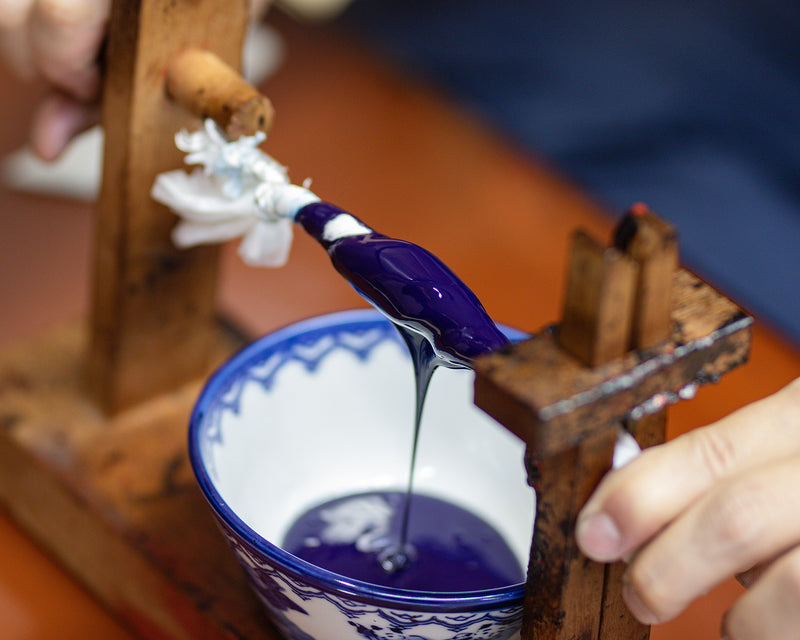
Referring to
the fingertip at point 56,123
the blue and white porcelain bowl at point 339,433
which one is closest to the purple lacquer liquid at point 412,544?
the blue and white porcelain bowl at point 339,433

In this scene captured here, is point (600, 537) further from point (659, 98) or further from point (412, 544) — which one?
point (659, 98)

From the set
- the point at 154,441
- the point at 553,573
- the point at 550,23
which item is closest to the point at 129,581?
the point at 154,441

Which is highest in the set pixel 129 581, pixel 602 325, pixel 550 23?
pixel 602 325

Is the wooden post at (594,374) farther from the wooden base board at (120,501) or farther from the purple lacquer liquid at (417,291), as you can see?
the wooden base board at (120,501)

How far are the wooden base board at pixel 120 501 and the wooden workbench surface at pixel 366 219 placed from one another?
0.06ft

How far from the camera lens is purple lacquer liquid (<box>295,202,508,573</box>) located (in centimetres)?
35

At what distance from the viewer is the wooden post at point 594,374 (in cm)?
28

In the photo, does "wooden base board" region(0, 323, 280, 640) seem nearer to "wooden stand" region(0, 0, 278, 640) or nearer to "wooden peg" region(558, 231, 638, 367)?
"wooden stand" region(0, 0, 278, 640)

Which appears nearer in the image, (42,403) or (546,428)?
(546,428)

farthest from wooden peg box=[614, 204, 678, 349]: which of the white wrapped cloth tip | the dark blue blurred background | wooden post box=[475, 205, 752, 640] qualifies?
the dark blue blurred background

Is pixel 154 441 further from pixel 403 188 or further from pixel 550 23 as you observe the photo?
pixel 550 23

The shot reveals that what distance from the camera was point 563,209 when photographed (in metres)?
0.76

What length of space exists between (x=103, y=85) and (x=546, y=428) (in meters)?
0.33

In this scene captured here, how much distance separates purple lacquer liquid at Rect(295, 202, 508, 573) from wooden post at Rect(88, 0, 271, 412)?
0.09 m
